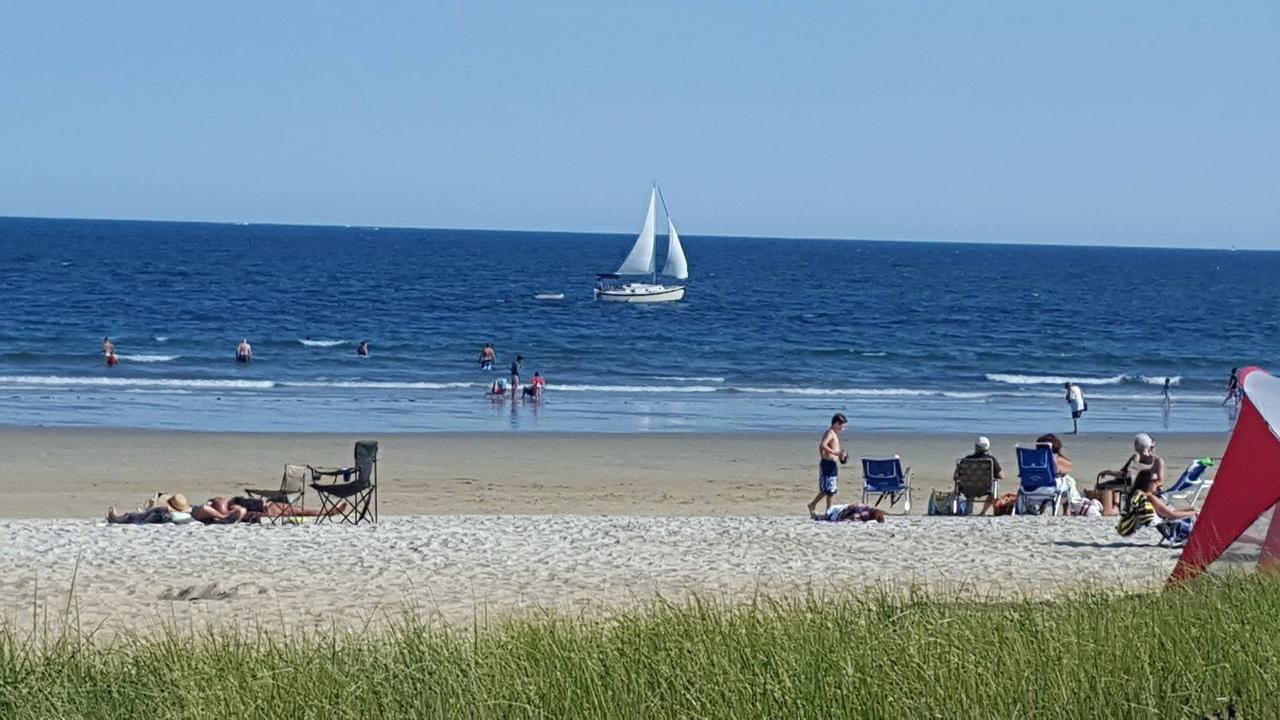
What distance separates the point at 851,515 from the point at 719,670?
10389mm

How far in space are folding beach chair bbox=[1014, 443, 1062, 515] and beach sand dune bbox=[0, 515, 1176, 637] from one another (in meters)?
1.26

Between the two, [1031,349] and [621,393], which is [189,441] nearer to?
[621,393]

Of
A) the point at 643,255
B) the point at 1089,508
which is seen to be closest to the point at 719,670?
the point at 1089,508

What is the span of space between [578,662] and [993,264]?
14553 cm

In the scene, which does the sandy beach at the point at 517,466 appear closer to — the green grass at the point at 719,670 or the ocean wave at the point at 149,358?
the green grass at the point at 719,670

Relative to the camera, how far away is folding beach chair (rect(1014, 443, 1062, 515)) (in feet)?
55.1

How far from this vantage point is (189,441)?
24531 mm

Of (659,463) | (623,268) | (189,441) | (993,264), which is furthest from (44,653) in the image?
(993,264)

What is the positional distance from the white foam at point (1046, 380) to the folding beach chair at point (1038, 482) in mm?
24330

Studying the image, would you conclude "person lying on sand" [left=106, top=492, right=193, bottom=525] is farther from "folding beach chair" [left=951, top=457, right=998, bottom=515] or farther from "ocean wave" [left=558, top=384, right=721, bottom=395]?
"ocean wave" [left=558, top=384, right=721, bottom=395]

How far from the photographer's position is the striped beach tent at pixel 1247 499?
9820 mm

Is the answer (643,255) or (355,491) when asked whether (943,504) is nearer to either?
(355,491)

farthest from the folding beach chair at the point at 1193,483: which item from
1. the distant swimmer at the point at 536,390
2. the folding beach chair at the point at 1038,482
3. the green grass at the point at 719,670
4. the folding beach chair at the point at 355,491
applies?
the distant swimmer at the point at 536,390

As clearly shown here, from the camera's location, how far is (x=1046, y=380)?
137 ft
